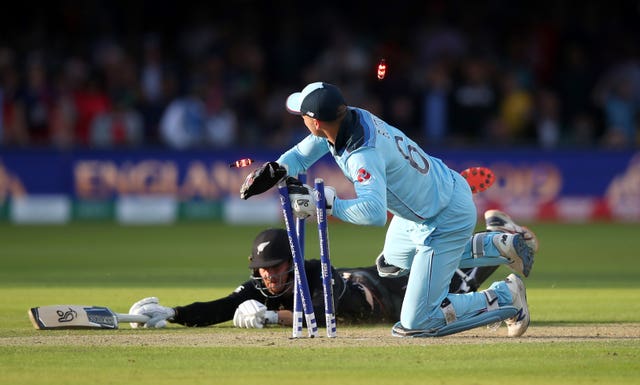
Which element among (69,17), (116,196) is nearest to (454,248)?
(116,196)

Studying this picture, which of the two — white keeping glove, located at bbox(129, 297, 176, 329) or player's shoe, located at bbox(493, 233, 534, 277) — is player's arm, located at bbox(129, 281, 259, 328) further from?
player's shoe, located at bbox(493, 233, 534, 277)

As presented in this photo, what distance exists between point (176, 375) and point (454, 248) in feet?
7.28

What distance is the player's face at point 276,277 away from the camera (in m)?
8.91

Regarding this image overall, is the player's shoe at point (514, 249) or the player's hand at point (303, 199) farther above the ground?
the player's hand at point (303, 199)

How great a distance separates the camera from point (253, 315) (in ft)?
29.5

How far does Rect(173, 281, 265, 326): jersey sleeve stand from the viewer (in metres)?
9.17

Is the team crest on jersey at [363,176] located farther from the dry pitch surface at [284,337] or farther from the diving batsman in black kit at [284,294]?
the diving batsman in black kit at [284,294]

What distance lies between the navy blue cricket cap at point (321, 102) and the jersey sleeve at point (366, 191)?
289mm

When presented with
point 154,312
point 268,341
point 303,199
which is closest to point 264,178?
point 303,199

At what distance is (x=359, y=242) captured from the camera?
17.6 metres

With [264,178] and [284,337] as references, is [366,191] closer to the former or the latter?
[264,178]

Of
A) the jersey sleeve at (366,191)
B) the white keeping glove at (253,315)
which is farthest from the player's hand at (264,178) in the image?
the white keeping glove at (253,315)

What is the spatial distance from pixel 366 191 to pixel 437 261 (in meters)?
0.98

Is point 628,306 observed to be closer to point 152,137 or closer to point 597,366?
point 597,366
